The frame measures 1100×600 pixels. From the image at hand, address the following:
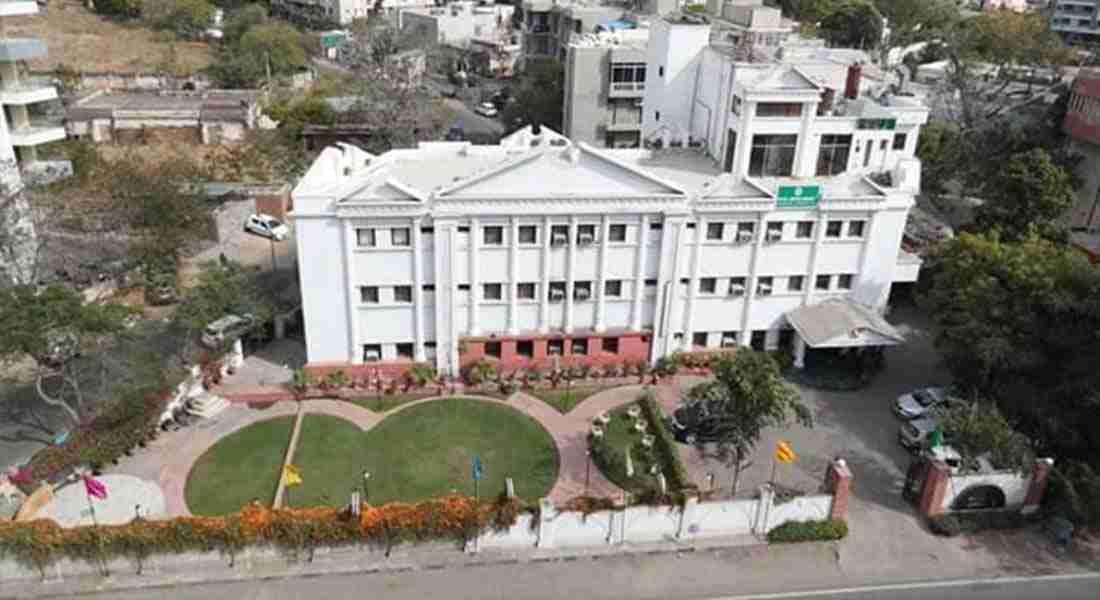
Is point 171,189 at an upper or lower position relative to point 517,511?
upper

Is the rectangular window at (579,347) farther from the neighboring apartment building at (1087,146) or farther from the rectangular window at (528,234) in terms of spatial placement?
the neighboring apartment building at (1087,146)

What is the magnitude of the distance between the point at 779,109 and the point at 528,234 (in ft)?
43.7

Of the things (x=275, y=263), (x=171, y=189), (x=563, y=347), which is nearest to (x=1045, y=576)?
(x=563, y=347)

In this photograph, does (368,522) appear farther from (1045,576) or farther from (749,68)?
(749,68)

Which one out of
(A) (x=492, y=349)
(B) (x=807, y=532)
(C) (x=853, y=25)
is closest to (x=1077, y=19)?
(C) (x=853, y=25)

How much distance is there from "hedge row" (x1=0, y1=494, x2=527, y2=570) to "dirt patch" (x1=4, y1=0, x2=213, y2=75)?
267 ft

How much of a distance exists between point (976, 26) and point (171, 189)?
284 feet

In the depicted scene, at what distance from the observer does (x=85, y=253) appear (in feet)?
154

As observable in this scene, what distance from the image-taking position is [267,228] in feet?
178

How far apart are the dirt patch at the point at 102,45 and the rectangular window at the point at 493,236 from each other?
7450 centimetres

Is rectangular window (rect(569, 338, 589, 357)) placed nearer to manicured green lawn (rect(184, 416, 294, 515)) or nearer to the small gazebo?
the small gazebo

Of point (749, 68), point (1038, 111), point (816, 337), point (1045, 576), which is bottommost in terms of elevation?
point (1045, 576)

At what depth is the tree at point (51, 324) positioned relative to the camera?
1123 inches

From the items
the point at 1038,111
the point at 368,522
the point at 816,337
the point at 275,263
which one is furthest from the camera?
the point at 1038,111
